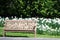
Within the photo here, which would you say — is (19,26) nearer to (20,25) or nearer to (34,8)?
(20,25)

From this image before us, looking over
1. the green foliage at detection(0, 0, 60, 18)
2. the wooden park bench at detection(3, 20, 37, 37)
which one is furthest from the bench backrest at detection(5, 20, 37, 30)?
the green foliage at detection(0, 0, 60, 18)

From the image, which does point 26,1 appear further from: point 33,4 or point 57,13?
point 57,13

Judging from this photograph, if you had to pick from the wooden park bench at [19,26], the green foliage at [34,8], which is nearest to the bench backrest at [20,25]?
the wooden park bench at [19,26]

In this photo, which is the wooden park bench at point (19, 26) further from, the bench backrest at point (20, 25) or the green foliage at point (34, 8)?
the green foliage at point (34, 8)

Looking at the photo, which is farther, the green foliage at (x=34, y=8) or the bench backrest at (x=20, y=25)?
the green foliage at (x=34, y=8)

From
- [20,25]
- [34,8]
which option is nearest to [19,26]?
[20,25]

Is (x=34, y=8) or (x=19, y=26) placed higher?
(x=34, y=8)

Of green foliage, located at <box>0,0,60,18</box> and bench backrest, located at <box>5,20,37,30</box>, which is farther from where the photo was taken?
green foliage, located at <box>0,0,60,18</box>

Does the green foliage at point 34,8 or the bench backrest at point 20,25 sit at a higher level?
the green foliage at point 34,8

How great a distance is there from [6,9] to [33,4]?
2728mm

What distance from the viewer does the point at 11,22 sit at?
39.8ft

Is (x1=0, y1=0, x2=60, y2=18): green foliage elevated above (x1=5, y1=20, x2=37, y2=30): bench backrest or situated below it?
above

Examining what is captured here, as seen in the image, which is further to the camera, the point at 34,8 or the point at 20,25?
the point at 34,8

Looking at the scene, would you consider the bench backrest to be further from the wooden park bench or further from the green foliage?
the green foliage
